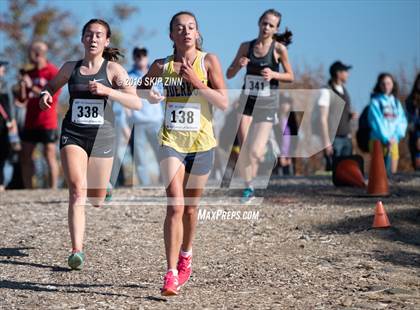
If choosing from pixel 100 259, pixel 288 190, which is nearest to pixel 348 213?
pixel 288 190

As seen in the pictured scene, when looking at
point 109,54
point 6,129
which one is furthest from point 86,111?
point 6,129

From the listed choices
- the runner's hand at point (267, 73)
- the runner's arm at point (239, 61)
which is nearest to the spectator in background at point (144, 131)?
the runner's arm at point (239, 61)

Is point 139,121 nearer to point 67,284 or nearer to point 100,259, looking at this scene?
point 100,259

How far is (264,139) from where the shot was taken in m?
9.91

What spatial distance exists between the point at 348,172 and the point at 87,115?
573cm

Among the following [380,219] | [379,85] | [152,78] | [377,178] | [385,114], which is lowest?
[380,219]

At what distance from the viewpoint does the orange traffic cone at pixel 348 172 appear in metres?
11.9

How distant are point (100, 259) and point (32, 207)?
340cm

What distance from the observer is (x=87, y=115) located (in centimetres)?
706

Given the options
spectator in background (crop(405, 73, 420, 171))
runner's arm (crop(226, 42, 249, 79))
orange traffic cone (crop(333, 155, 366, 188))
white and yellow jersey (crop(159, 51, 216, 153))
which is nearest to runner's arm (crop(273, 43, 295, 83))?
→ runner's arm (crop(226, 42, 249, 79))

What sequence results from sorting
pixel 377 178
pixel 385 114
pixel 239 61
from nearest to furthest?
1. pixel 239 61
2. pixel 377 178
3. pixel 385 114

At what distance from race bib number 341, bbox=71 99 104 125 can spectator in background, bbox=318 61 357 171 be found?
6.45m

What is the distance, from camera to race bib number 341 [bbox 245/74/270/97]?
9.88 m

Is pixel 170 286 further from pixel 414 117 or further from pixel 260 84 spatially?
pixel 414 117
